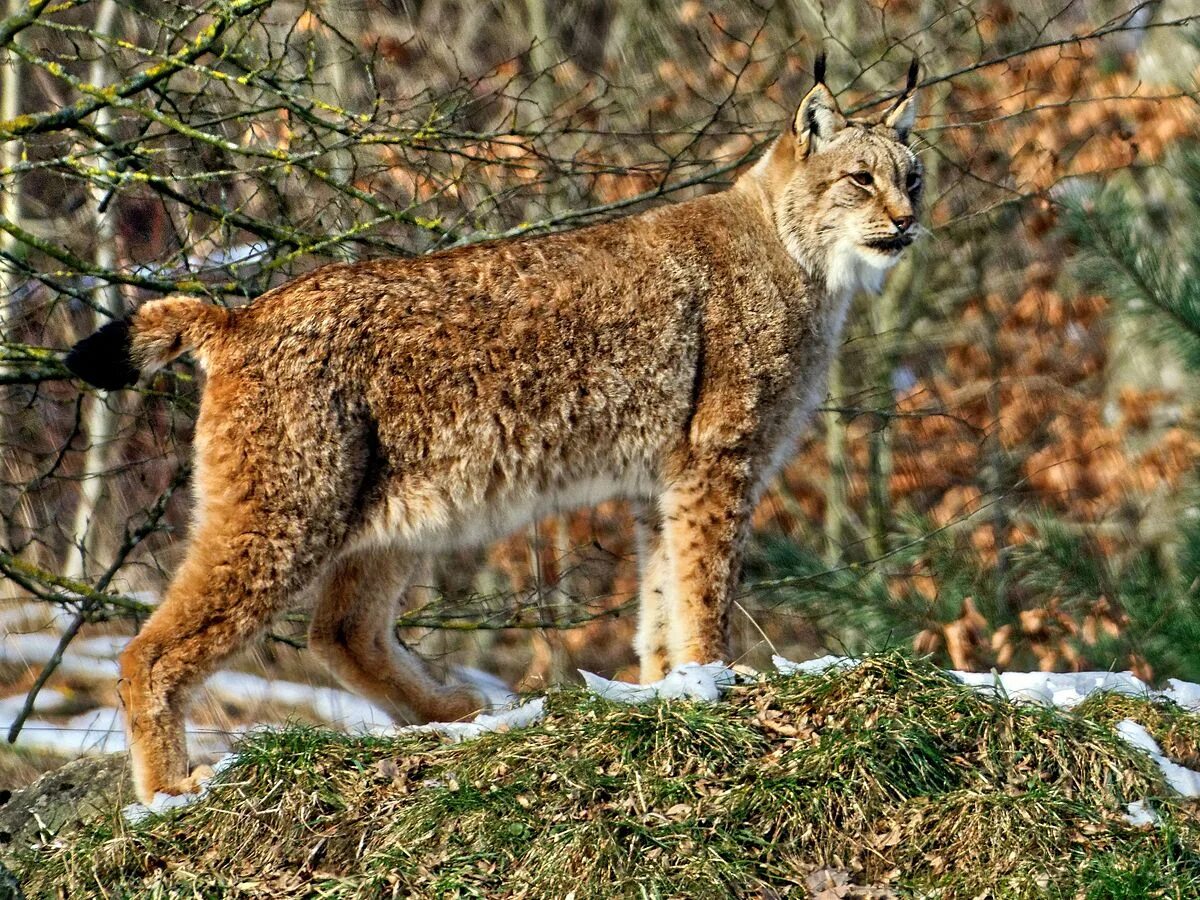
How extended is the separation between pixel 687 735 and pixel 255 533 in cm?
163

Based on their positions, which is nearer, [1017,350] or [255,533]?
[255,533]

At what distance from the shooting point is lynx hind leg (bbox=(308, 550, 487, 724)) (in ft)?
19.2

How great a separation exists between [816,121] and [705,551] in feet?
6.13

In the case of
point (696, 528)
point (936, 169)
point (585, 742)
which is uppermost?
point (936, 169)

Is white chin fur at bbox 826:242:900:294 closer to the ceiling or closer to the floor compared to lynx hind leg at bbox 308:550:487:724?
closer to the ceiling

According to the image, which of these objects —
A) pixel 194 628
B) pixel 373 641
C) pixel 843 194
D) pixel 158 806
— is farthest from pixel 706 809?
pixel 843 194

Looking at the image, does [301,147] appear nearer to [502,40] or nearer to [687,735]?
[687,735]

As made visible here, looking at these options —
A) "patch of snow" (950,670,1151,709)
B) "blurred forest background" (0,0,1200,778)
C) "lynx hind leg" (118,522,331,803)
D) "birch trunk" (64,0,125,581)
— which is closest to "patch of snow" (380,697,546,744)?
"lynx hind leg" (118,522,331,803)

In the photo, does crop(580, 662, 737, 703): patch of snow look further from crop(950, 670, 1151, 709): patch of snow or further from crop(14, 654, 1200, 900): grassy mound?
crop(950, 670, 1151, 709): patch of snow

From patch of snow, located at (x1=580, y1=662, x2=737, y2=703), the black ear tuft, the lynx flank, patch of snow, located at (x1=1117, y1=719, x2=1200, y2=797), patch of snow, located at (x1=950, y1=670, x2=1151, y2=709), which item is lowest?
patch of snow, located at (x1=1117, y1=719, x2=1200, y2=797)

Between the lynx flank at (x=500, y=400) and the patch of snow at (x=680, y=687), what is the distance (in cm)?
88

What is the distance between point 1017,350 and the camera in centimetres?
1213

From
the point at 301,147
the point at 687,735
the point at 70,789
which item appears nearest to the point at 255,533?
the point at 70,789

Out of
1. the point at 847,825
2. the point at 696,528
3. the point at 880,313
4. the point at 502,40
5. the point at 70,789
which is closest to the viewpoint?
the point at 847,825
